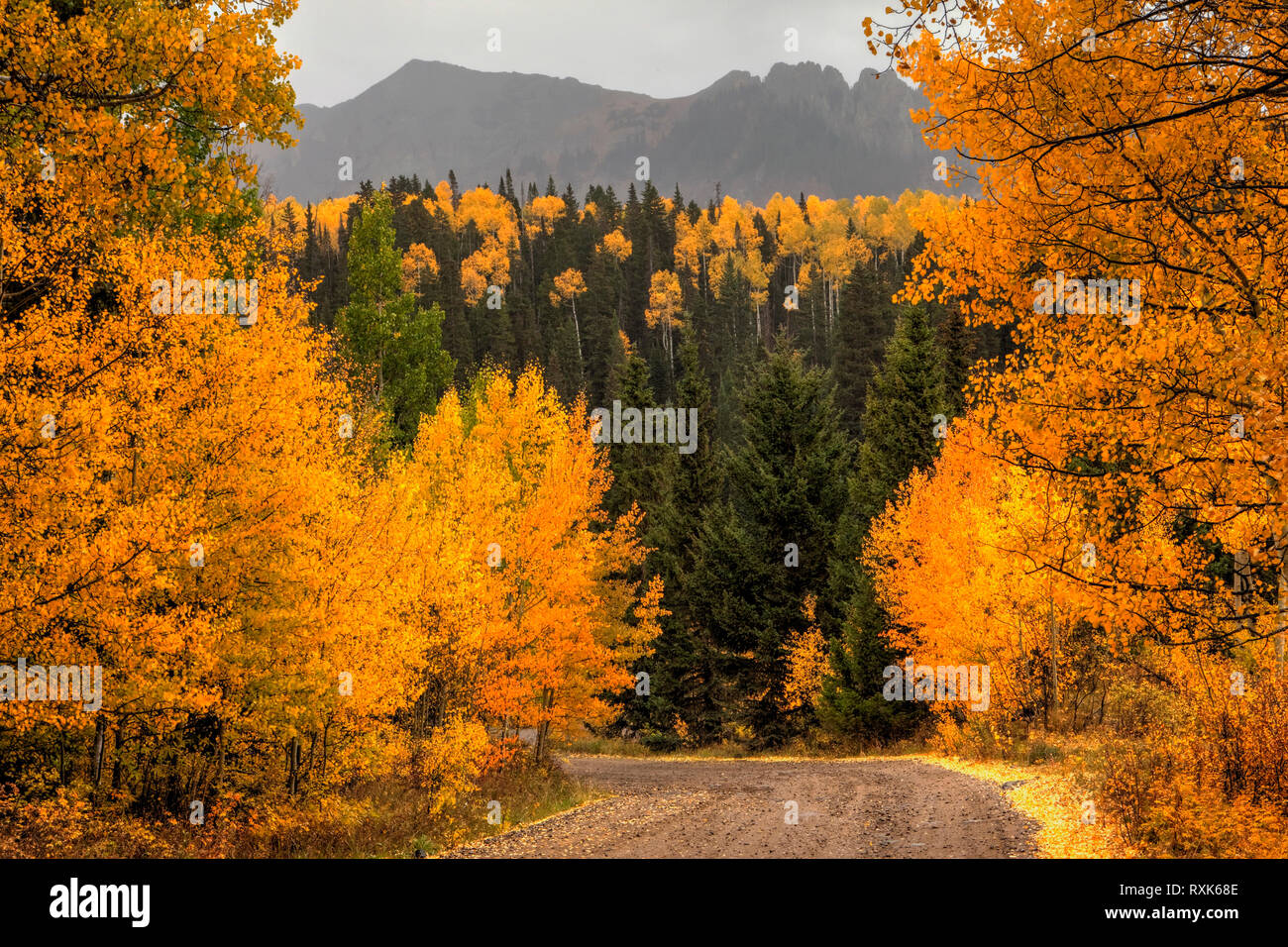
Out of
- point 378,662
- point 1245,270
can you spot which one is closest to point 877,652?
point 378,662

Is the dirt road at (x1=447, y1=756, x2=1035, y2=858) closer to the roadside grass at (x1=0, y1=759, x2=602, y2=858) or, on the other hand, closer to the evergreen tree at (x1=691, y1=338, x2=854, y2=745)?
the roadside grass at (x1=0, y1=759, x2=602, y2=858)

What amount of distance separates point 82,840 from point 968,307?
11.9 metres

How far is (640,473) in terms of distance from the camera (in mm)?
42094

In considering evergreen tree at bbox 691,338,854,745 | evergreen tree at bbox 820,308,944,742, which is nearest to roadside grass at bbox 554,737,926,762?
evergreen tree at bbox 820,308,944,742

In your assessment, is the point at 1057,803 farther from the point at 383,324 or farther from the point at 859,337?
the point at 859,337

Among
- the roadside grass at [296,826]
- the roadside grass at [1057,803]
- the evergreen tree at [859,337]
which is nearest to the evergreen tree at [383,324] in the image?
the roadside grass at [296,826]

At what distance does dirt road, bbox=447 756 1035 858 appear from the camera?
11.5 meters

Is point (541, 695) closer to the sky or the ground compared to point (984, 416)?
closer to the ground

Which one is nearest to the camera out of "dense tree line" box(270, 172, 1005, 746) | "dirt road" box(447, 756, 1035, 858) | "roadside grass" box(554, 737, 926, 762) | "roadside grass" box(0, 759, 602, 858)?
"roadside grass" box(0, 759, 602, 858)

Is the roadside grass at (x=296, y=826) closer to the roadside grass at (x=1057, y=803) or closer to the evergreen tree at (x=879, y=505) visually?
the roadside grass at (x=1057, y=803)

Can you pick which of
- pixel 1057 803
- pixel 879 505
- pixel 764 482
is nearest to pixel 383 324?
pixel 764 482

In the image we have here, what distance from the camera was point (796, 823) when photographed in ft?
44.9
